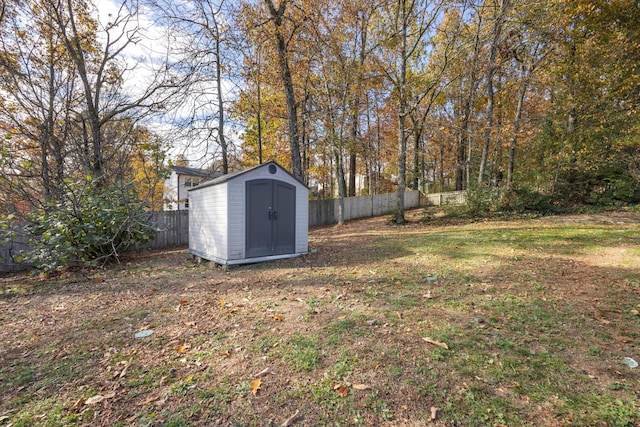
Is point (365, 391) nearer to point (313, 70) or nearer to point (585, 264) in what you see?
point (585, 264)

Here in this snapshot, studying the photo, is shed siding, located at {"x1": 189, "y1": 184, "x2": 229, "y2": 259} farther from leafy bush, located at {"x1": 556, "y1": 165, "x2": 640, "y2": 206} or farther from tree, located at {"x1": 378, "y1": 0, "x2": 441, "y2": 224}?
leafy bush, located at {"x1": 556, "y1": 165, "x2": 640, "y2": 206}

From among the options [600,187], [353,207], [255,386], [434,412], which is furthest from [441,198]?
[255,386]

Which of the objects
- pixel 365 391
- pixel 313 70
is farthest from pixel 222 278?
pixel 313 70

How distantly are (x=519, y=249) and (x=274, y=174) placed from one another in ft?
18.0

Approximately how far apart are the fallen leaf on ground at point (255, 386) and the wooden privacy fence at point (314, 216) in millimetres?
5199

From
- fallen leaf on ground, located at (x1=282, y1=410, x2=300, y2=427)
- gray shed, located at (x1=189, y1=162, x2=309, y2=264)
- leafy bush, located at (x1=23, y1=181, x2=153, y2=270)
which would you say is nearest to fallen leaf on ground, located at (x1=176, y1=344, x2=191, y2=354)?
fallen leaf on ground, located at (x1=282, y1=410, x2=300, y2=427)

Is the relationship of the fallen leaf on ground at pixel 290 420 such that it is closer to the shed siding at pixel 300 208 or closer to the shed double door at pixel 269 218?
the shed double door at pixel 269 218

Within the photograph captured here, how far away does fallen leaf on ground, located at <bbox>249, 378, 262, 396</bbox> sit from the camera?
2034 mm

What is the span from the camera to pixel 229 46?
28.7 feet

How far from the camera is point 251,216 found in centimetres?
594

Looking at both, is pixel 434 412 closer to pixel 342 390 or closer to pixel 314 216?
pixel 342 390

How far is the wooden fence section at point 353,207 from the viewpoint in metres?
14.1

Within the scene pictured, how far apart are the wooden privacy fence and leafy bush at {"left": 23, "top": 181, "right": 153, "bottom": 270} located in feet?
1.34

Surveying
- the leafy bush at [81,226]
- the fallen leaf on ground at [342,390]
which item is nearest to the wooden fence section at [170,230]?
the leafy bush at [81,226]
